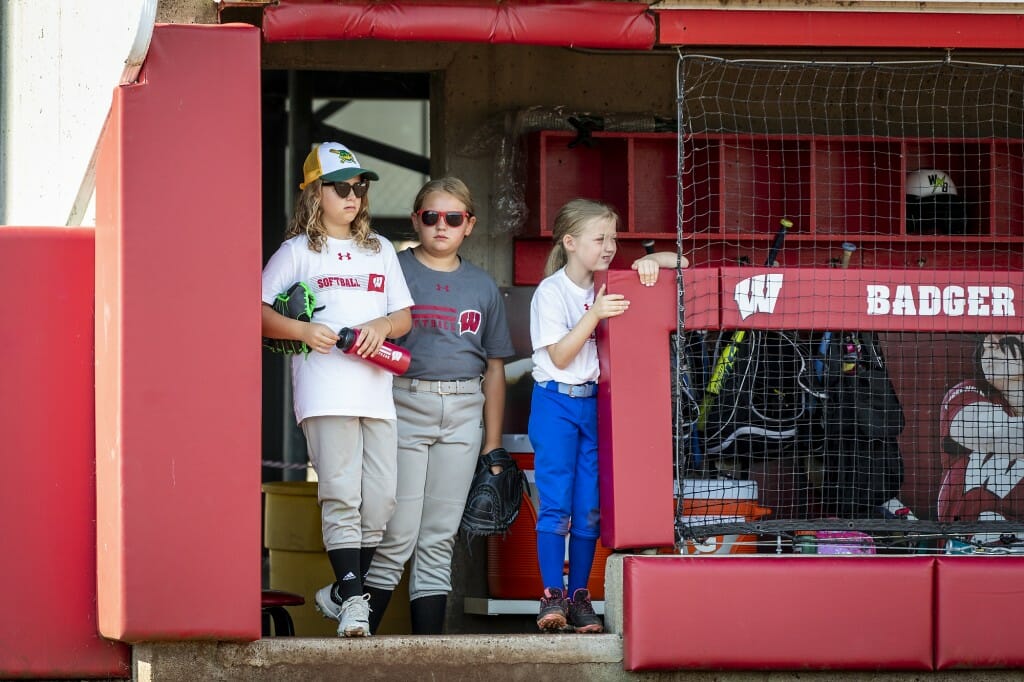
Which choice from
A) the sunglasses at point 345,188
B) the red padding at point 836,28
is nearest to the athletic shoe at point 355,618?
→ the sunglasses at point 345,188

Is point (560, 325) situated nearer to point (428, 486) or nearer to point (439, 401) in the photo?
point (439, 401)

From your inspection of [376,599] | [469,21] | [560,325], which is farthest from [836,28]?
[376,599]

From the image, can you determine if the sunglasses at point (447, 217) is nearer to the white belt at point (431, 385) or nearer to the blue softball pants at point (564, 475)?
the white belt at point (431, 385)

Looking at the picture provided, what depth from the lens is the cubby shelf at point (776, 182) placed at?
22.3 feet

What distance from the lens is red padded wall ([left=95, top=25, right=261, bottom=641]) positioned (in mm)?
4422

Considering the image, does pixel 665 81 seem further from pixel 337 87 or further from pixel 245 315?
pixel 337 87

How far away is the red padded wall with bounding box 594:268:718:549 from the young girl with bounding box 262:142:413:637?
0.80 metres

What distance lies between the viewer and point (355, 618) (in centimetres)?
475

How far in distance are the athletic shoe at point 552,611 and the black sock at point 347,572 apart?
0.67 meters

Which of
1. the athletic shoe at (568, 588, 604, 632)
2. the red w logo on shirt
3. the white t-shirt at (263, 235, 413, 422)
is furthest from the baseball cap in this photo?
the athletic shoe at (568, 588, 604, 632)

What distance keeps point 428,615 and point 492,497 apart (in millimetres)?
514

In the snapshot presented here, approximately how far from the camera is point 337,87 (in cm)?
1070

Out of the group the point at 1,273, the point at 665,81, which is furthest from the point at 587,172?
the point at 1,273

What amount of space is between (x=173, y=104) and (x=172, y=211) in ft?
1.14
